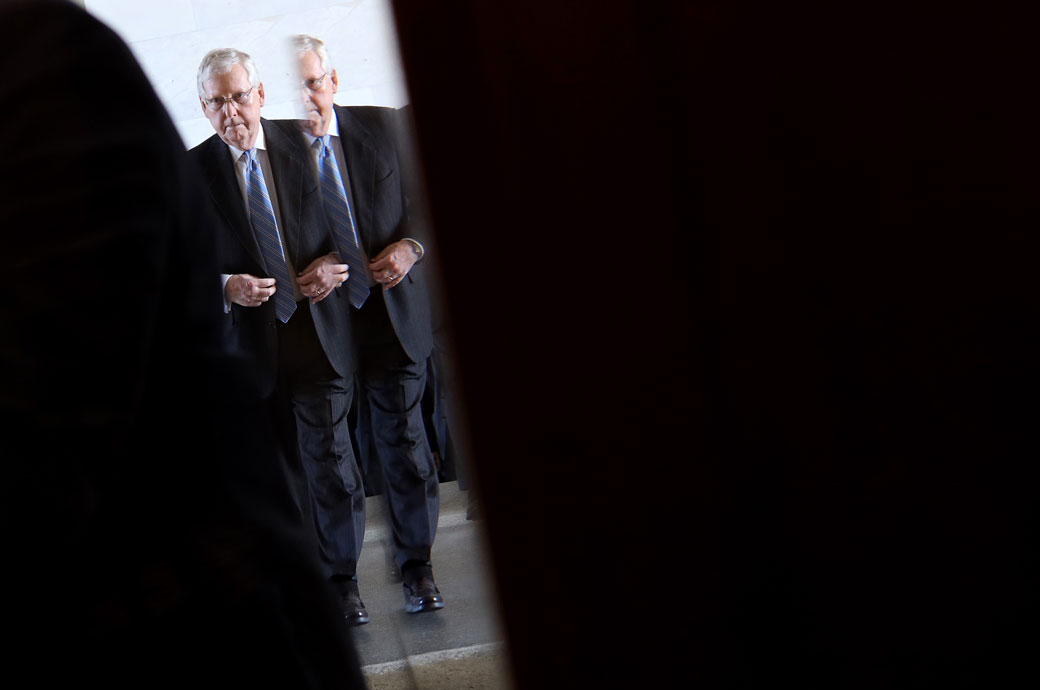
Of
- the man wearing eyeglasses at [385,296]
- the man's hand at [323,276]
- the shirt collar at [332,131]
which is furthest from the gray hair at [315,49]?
the man's hand at [323,276]

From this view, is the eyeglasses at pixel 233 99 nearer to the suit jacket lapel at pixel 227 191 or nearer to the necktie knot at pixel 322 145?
the suit jacket lapel at pixel 227 191

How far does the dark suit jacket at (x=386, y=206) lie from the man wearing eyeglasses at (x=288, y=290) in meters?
0.13

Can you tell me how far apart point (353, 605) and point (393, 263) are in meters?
1.00

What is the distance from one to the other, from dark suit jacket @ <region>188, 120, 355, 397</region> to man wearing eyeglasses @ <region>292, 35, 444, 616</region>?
35mm

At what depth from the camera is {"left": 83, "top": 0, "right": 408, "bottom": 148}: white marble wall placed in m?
5.44

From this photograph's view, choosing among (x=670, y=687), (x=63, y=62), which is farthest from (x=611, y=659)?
(x=63, y=62)

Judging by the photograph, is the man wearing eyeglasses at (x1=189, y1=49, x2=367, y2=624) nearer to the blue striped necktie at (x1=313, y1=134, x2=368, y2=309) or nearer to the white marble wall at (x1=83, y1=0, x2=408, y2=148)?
the blue striped necktie at (x1=313, y1=134, x2=368, y2=309)

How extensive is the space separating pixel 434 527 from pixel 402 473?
0.64ft

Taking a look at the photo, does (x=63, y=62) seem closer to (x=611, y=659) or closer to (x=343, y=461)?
(x=611, y=659)

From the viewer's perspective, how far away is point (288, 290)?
3.50m

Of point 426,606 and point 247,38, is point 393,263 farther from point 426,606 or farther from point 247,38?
point 247,38

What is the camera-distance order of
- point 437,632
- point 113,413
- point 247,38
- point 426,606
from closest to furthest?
1. point 113,413
2. point 437,632
3. point 426,606
4. point 247,38

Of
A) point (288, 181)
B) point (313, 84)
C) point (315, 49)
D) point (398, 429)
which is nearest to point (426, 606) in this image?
point (398, 429)

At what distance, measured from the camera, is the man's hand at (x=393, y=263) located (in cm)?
342
